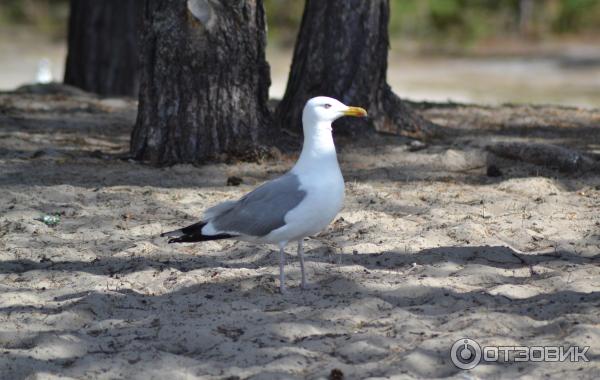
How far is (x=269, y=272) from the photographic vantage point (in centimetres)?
627

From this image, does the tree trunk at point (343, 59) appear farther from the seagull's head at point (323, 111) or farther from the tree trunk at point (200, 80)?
the seagull's head at point (323, 111)

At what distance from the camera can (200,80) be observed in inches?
329

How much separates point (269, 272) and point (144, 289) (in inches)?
30.5

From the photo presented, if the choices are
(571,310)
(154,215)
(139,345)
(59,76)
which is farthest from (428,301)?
(59,76)

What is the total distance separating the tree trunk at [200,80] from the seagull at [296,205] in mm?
2414

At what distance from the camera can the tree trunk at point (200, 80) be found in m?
8.27

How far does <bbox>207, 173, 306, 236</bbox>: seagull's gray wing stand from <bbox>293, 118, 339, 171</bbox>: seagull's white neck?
0.36 ft

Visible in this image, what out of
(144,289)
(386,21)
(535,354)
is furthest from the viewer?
(386,21)

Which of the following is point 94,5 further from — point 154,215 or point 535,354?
point 535,354

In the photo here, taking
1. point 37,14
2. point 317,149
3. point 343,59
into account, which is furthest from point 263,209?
point 37,14

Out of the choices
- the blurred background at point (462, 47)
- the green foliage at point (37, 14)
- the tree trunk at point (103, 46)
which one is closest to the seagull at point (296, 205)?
the tree trunk at point (103, 46)

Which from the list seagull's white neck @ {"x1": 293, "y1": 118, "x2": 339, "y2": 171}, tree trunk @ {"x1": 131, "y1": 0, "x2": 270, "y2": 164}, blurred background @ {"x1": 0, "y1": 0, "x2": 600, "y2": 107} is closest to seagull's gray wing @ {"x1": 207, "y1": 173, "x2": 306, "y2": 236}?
seagull's white neck @ {"x1": 293, "y1": 118, "x2": 339, "y2": 171}

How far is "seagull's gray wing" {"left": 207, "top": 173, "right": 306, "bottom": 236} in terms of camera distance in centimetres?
578

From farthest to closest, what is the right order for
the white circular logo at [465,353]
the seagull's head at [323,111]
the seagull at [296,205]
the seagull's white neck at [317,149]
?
the seagull's head at [323,111]
the seagull's white neck at [317,149]
the seagull at [296,205]
the white circular logo at [465,353]
